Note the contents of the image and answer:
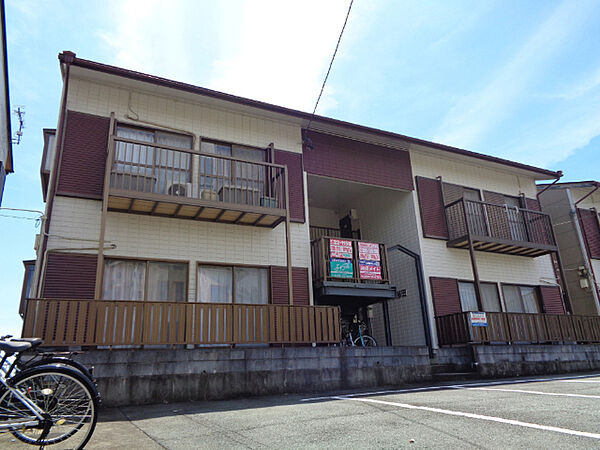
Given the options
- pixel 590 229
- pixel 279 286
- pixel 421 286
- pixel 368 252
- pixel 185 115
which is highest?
pixel 185 115

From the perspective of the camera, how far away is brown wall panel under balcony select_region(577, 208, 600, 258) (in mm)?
17547

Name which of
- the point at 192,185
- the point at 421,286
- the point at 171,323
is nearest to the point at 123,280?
the point at 171,323

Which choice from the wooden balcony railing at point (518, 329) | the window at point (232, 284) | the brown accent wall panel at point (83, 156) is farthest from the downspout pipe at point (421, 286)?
the brown accent wall panel at point (83, 156)

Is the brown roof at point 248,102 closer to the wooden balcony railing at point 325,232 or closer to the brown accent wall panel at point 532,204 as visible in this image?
the brown accent wall panel at point 532,204

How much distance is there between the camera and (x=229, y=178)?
10789 millimetres

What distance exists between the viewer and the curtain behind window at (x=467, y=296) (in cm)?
1357

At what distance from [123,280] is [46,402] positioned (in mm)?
6025

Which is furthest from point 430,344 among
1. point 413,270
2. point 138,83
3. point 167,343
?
point 138,83

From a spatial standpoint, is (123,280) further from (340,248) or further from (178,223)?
(340,248)

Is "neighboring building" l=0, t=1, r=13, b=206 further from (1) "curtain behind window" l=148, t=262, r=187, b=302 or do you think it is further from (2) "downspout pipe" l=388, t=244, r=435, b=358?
(2) "downspout pipe" l=388, t=244, r=435, b=358

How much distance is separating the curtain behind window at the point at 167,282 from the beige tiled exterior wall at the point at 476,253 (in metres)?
7.11

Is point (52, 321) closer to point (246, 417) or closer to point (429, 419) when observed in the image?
point (246, 417)

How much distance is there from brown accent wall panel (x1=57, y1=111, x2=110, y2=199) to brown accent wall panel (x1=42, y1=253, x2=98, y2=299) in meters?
1.41

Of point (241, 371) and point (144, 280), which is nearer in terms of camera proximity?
point (241, 371)
